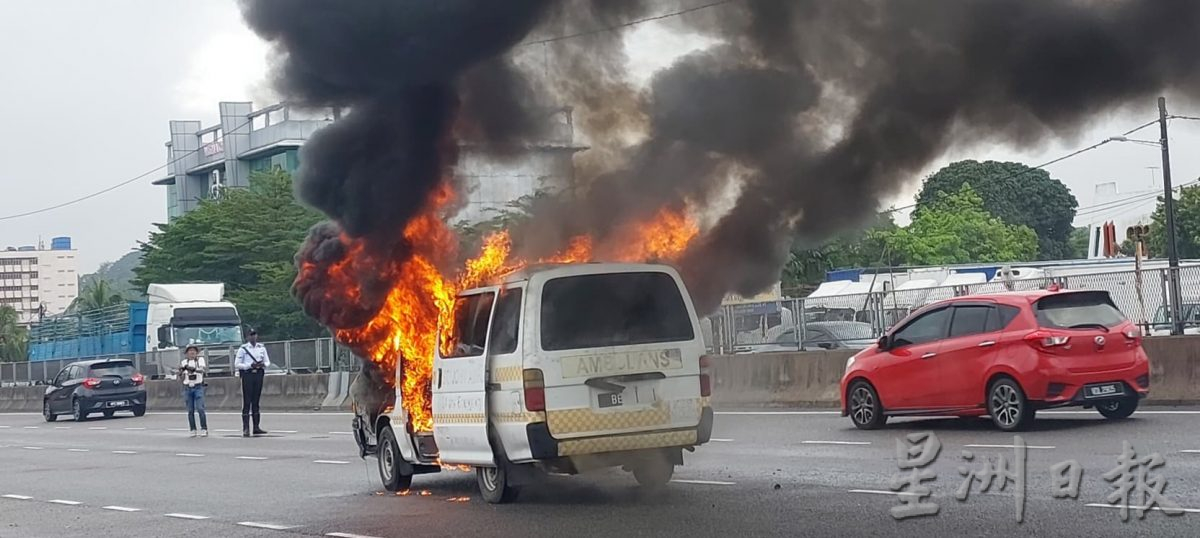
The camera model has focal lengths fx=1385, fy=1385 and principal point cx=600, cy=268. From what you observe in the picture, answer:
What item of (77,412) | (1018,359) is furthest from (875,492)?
(77,412)

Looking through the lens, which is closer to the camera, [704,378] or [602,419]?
[602,419]

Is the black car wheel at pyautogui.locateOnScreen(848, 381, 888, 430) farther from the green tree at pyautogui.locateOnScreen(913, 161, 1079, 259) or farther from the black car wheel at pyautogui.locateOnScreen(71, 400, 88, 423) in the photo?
the green tree at pyautogui.locateOnScreen(913, 161, 1079, 259)

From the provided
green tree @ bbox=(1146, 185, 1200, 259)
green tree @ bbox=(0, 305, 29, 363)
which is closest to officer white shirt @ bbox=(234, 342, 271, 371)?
green tree @ bbox=(1146, 185, 1200, 259)

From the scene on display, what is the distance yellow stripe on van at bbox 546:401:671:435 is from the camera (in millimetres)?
11086

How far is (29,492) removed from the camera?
53.1 ft

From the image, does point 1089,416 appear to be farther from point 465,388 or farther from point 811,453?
point 465,388

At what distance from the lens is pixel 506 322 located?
11.5 metres

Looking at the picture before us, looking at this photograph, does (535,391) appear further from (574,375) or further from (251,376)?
(251,376)

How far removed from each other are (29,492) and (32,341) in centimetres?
4237

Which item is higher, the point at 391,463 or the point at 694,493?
the point at 391,463

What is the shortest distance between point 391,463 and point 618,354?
11.0 feet

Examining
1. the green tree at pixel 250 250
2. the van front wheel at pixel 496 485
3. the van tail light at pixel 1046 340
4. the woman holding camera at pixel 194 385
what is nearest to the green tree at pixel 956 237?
the green tree at pixel 250 250

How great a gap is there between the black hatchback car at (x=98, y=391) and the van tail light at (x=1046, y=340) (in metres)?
26.0

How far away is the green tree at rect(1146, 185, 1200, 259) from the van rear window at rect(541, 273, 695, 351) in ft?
194
